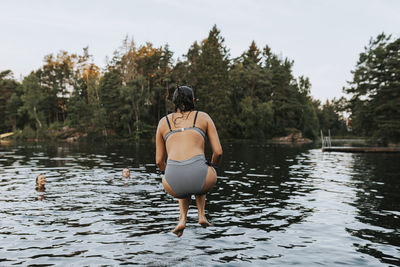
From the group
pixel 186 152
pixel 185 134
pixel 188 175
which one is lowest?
pixel 188 175

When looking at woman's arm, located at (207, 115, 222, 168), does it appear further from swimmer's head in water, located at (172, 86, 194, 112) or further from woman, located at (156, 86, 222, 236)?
swimmer's head in water, located at (172, 86, 194, 112)

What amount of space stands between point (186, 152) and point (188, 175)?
33 centimetres

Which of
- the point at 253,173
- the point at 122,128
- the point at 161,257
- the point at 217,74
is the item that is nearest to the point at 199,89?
the point at 217,74

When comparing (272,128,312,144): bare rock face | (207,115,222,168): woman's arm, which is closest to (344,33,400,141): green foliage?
(272,128,312,144): bare rock face

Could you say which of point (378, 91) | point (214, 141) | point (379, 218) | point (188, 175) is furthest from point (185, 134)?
point (378, 91)

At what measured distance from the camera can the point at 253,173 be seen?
1889 cm

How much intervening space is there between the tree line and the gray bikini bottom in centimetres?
6174

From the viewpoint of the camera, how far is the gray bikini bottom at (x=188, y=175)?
476 centimetres

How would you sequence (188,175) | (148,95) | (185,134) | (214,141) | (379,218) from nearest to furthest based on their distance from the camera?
(188,175) < (185,134) < (214,141) < (379,218) < (148,95)

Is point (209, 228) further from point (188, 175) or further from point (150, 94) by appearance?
point (150, 94)

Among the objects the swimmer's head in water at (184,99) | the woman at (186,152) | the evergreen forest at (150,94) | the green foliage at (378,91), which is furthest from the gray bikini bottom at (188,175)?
the evergreen forest at (150,94)

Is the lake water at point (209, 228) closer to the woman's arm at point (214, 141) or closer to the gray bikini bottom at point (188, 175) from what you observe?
the gray bikini bottom at point (188, 175)

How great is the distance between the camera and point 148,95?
72.9m

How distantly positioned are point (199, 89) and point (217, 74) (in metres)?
5.43
